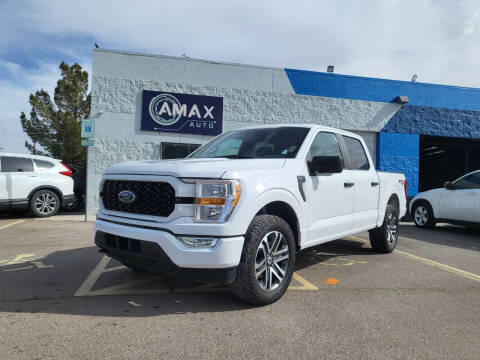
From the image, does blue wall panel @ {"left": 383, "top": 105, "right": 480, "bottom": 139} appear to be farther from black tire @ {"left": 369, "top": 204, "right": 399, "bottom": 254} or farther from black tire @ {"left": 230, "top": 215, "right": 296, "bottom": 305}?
black tire @ {"left": 230, "top": 215, "right": 296, "bottom": 305}

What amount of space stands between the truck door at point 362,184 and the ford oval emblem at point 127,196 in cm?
274

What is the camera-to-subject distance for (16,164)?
9.21 metres

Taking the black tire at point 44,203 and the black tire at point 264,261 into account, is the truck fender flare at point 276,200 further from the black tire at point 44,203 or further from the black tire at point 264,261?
the black tire at point 44,203

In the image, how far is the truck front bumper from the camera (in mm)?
2779

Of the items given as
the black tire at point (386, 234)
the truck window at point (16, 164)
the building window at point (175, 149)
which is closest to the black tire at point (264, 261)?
the black tire at point (386, 234)

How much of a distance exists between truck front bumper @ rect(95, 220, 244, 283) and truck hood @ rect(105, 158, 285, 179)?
526 mm

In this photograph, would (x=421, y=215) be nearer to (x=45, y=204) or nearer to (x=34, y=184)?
(x=45, y=204)

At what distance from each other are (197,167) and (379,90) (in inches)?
491

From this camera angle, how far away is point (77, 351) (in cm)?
234

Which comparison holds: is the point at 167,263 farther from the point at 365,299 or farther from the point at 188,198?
the point at 365,299

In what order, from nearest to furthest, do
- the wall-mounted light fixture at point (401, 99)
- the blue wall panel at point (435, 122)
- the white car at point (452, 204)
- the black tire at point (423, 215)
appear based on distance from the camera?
the white car at point (452, 204) → the black tire at point (423, 215) → the wall-mounted light fixture at point (401, 99) → the blue wall panel at point (435, 122)

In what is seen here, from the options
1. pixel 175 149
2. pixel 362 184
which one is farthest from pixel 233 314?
pixel 175 149

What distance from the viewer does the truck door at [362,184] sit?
4676 mm

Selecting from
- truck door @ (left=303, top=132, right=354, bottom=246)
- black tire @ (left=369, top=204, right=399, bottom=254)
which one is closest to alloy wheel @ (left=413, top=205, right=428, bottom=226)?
black tire @ (left=369, top=204, right=399, bottom=254)
